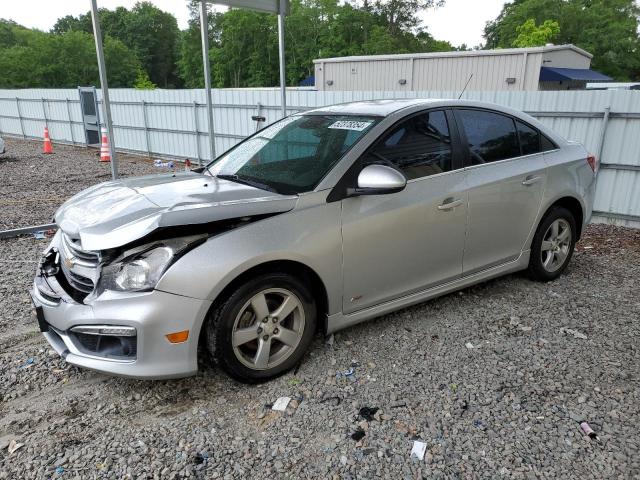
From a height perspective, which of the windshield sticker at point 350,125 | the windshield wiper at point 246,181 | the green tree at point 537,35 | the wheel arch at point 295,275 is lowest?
the wheel arch at point 295,275

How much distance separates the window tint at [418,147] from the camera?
3.45 m

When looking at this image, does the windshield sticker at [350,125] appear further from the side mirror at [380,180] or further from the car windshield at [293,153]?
the side mirror at [380,180]

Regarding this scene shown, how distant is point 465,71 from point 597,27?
136 feet

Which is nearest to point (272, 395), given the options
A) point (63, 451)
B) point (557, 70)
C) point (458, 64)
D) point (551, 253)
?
point (63, 451)

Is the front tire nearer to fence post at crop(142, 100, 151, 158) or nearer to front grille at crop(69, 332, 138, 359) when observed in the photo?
front grille at crop(69, 332, 138, 359)

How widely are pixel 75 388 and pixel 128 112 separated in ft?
47.6

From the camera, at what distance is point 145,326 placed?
260 cm

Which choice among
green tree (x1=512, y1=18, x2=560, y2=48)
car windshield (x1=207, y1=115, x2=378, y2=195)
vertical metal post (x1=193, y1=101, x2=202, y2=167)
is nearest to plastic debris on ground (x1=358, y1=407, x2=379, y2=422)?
car windshield (x1=207, y1=115, x2=378, y2=195)

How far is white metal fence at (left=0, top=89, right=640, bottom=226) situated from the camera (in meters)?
7.09

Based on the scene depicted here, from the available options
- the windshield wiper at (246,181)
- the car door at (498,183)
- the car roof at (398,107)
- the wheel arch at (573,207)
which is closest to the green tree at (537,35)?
the wheel arch at (573,207)

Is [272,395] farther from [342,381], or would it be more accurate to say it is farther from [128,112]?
[128,112]

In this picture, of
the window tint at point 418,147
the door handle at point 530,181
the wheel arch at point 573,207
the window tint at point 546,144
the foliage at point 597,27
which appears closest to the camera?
the window tint at point 418,147

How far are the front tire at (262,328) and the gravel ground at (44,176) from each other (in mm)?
5652

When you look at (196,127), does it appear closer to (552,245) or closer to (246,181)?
(246,181)
